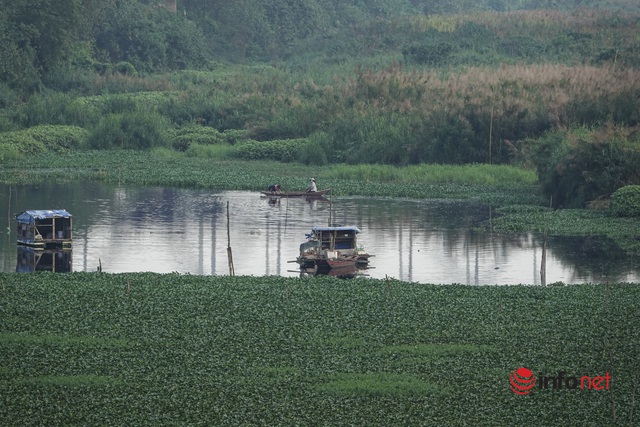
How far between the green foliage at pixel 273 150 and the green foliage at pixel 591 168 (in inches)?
602

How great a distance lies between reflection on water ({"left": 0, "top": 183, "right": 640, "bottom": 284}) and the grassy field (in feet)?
8.49

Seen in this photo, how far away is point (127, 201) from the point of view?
39656 mm

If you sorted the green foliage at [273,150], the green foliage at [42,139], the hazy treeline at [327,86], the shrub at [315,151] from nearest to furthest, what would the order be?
the hazy treeline at [327,86]
the shrub at [315,151]
the green foliage at [42,139]
the green foliage at [273,150]

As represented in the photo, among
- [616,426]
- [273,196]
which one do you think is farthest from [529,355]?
[273,196]

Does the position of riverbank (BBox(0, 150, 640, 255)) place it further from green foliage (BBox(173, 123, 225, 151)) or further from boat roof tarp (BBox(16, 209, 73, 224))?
boat roof tarp (BBox(16, 209, 73, 224))

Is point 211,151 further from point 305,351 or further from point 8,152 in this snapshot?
point 305,351

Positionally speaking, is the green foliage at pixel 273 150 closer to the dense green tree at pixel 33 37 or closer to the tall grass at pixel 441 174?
the tall grass at pixel 441 174

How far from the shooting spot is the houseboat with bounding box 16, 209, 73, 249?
1196 inches

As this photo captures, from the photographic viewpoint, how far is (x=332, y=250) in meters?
28.9

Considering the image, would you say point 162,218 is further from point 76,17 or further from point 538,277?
point 76,17

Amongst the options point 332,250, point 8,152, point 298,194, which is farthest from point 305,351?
point 8,152

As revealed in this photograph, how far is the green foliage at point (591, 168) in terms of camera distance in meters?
36.8

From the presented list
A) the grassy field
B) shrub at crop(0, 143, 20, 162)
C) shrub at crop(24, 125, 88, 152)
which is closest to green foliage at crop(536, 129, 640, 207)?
the grassy field

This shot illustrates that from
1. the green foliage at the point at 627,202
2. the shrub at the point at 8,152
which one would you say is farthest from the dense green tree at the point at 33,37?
the green foliage at the point at 627,202
